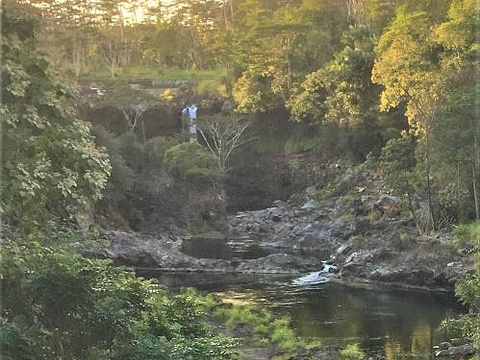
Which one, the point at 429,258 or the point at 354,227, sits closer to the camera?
the point at 429,258

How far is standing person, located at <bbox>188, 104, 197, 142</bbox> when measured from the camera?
4719 cm

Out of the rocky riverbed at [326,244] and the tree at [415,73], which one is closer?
the rocky riverbed at [326,244]

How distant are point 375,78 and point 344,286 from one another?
35.6 feet

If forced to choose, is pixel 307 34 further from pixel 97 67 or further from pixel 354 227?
pixel 97 67

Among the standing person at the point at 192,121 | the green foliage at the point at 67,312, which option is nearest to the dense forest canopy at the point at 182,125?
the green foliage at the point at 67,312

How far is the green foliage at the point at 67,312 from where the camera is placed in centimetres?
704

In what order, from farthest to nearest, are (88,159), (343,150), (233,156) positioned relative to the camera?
1. (233,156)
2. (343,150)
3. (88,159)

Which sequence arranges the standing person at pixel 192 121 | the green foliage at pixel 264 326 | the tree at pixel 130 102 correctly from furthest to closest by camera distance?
the standing person at pixel 192 121, the tree at pixel 130 102, the green foliage at pixel 264 326

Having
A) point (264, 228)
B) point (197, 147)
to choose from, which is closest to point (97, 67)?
point (197, 147)

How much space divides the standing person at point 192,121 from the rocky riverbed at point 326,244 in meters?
9.32

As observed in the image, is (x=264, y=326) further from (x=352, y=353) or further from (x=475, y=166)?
(x=475, y=166)

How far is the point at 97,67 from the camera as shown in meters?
59.7

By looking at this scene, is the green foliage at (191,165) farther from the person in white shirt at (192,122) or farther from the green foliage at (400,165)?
the green foliage at (400,165)

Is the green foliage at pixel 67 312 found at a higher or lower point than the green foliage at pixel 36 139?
lower
